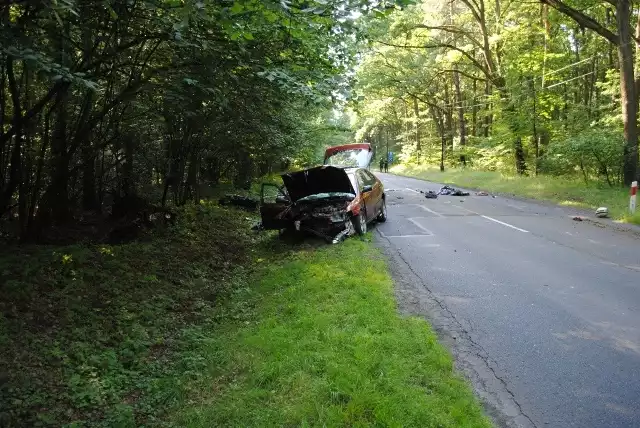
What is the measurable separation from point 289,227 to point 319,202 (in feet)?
2.90

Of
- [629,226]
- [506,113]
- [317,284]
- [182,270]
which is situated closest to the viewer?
[317,284]

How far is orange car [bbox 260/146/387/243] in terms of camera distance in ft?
35.5

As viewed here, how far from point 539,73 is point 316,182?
64.0 ft

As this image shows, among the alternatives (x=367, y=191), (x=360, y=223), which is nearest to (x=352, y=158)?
(x=367, y=191)

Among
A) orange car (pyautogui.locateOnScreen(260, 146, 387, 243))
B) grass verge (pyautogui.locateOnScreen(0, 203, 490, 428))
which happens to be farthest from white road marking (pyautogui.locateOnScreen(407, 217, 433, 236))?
grass verge (pyautogui.locateOnScreen(0, 203, 490, 428))

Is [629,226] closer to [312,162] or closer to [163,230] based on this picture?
[163,230]

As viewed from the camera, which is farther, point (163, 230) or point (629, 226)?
point (629, 226)

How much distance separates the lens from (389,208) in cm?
1780

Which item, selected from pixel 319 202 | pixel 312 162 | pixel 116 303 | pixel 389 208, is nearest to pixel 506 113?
pixel 312 162

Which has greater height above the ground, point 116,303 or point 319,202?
point 319,202

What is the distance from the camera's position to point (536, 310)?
20.8 ft

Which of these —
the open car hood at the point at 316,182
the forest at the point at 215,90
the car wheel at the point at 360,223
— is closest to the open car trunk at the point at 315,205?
the open car hood at the point at 316,182

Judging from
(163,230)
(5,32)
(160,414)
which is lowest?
(160,414)

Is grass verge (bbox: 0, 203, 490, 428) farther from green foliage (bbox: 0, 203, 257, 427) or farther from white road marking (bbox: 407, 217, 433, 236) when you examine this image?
white road marking (bbox: 407, 217, 433, 236)
